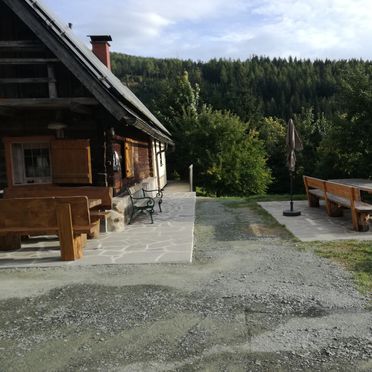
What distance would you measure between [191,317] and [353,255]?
11.0ft

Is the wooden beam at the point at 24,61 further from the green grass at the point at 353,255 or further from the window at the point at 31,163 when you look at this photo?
the green grass at the point at 353,255

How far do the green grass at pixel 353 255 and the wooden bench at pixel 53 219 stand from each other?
3.85m

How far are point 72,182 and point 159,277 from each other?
4.17 metres

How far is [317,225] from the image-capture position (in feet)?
28.0

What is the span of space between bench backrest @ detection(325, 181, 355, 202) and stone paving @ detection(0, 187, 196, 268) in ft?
10.9

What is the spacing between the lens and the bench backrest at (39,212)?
256 inches

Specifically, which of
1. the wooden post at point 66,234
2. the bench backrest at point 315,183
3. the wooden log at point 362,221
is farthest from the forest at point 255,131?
the wooden post at point 66,234

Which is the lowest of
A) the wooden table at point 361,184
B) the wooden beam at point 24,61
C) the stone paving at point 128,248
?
the stone paving at point 128,248

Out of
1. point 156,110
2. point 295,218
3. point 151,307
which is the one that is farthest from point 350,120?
point 156,110

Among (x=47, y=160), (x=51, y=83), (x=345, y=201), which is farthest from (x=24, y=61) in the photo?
(x=345, y=201)

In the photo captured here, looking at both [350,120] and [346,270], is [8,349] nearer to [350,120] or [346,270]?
[346,270]

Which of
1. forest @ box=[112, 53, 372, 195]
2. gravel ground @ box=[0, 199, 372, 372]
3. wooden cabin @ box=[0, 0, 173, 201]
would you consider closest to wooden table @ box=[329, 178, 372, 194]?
forest @ box=[112, 53, 372, 195]

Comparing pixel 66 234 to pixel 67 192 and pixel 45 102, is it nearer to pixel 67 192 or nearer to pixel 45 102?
pixel 67 192

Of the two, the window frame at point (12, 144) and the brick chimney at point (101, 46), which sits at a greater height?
the brick chimney at point (101, 46)
